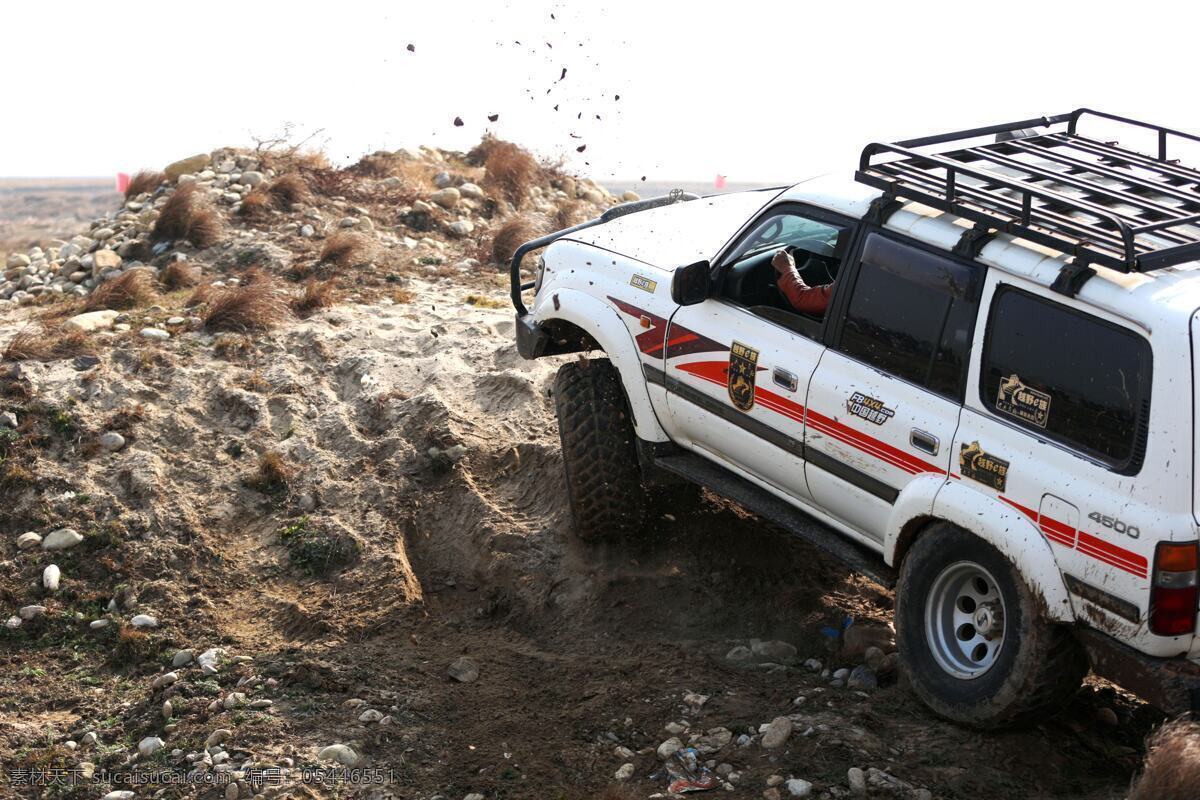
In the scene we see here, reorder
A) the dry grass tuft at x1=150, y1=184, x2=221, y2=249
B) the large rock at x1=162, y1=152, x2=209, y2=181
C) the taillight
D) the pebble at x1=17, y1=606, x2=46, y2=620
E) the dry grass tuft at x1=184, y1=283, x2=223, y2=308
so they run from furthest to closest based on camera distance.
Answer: the large rock at x1=162, y1=152, x2=209, y2=181 < the dry grass tuft at x1=150, y1=184, x2=221, y2=249 < the dry grass tuft at x1=184, y1=283, x2=223, y2=308 < the pebble at x1=17, y1=606, x2=46, y2=620 < the taillight

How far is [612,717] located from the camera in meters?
5.32

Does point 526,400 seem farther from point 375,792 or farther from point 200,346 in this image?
point 375,792

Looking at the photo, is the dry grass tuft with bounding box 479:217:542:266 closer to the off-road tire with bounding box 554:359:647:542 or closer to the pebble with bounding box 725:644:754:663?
the off-road tire with bounding box 554:359:647:542

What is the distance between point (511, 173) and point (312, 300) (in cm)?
351

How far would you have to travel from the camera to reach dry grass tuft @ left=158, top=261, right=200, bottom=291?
31.4ft

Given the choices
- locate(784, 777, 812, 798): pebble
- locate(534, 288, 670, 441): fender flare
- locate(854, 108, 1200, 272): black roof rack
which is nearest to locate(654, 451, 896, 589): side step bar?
locate(534, 288, 670, 441): fender flare

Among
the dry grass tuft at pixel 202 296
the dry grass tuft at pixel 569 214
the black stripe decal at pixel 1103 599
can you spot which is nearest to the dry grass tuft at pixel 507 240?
the dry grass tuft at pixel 569 214

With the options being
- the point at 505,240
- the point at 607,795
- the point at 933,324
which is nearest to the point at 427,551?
the point at 607,795

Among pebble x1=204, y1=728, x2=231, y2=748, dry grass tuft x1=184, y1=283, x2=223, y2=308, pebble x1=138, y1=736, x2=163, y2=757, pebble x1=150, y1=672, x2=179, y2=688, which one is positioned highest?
dry grass tuft x1=184, y1=283, x2=223, y2=308

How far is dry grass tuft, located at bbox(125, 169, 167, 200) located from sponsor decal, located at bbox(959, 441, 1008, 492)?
9.26 meters

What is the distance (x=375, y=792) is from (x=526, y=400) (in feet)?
11.1

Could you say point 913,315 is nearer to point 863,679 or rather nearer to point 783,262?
point 783,262

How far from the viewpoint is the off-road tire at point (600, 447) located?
6324 millimetres

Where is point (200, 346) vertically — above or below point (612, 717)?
above
